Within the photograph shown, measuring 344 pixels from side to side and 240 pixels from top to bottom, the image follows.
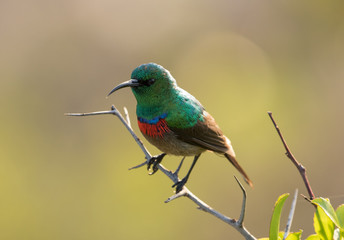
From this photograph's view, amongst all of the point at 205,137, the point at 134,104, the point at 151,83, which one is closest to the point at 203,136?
the point at 205,137

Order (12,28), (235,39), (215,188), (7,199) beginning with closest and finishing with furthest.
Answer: (7,199)
(215,188)
(235,39)
(12,28)

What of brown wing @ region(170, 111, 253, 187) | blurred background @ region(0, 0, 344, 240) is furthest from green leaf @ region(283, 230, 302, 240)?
blurred background @ region(0, 0, 344, 240)

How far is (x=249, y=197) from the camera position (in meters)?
8.10

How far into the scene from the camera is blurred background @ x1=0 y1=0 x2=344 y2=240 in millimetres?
7051

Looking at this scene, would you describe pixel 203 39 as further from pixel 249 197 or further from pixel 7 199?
pixel 7 199

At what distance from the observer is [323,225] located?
206cm

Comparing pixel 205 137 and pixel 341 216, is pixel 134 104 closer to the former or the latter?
pixel 205 137

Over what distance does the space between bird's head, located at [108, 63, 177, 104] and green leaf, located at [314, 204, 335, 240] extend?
1.91m

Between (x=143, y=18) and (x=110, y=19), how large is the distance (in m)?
0.83

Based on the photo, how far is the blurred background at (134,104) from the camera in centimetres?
705

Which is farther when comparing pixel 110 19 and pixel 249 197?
pixel 110 19

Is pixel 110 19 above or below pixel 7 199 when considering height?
above

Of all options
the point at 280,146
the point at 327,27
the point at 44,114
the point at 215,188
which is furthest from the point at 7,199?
the point at 327,27

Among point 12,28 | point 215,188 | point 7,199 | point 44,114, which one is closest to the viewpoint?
point 7,199
